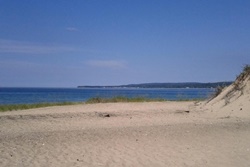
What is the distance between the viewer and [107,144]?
1149 cm

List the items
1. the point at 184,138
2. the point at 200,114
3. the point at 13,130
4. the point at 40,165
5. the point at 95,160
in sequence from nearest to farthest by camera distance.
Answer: the point at 40,165
the point at 95,160
the point at 184,138
the point at 13,130
the point at 200,114

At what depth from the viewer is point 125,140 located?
40.0ft

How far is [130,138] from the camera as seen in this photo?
495 inches

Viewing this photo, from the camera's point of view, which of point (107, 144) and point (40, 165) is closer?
point (40, 165)

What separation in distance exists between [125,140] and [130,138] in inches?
15.7

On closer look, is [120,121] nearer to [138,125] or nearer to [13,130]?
[138,125]

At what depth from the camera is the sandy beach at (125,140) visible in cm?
944

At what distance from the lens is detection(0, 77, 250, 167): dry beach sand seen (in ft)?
31.0

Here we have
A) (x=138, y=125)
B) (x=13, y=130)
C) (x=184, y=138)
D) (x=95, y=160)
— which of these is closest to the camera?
(x=95, y=160)

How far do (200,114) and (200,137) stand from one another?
7.84 metres

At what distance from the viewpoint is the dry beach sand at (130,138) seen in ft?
31.0

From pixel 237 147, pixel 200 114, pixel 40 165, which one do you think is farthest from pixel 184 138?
pixel 200 114

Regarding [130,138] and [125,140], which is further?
[130,138]

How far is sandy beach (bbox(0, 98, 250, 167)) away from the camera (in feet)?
31.0
